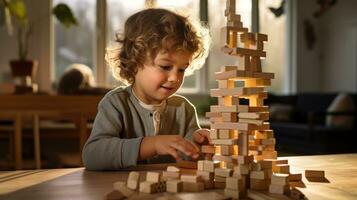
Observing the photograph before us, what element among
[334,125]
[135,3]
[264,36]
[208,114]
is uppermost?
[135,3]

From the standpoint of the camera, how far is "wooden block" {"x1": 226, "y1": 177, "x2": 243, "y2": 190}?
745 mm

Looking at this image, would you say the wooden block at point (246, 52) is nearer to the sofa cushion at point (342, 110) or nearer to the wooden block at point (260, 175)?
the wooden block at point (260, 175)

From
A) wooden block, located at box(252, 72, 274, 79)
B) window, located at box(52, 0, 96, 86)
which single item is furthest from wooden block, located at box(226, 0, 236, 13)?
window, located at box(52, 0, 96, 86)

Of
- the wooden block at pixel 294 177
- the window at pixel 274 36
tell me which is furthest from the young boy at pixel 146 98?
the window at pixel 274 36

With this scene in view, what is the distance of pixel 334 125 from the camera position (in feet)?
19.1

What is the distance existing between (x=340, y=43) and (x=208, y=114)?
7579mm

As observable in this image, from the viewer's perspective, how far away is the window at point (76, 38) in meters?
6.52

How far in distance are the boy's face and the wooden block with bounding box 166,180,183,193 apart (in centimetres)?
49

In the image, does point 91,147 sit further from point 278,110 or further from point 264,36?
point 278,110

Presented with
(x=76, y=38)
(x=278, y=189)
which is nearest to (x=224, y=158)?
(x=278, y=189)

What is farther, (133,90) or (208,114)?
(133,90)

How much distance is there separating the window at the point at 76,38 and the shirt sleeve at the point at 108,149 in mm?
5474

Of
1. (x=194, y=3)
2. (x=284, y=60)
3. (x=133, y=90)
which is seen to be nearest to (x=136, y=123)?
(x=133, y=90)

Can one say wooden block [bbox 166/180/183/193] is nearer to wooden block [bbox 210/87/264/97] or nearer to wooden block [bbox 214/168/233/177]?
wooden block [bbox 214/168/233/177]
